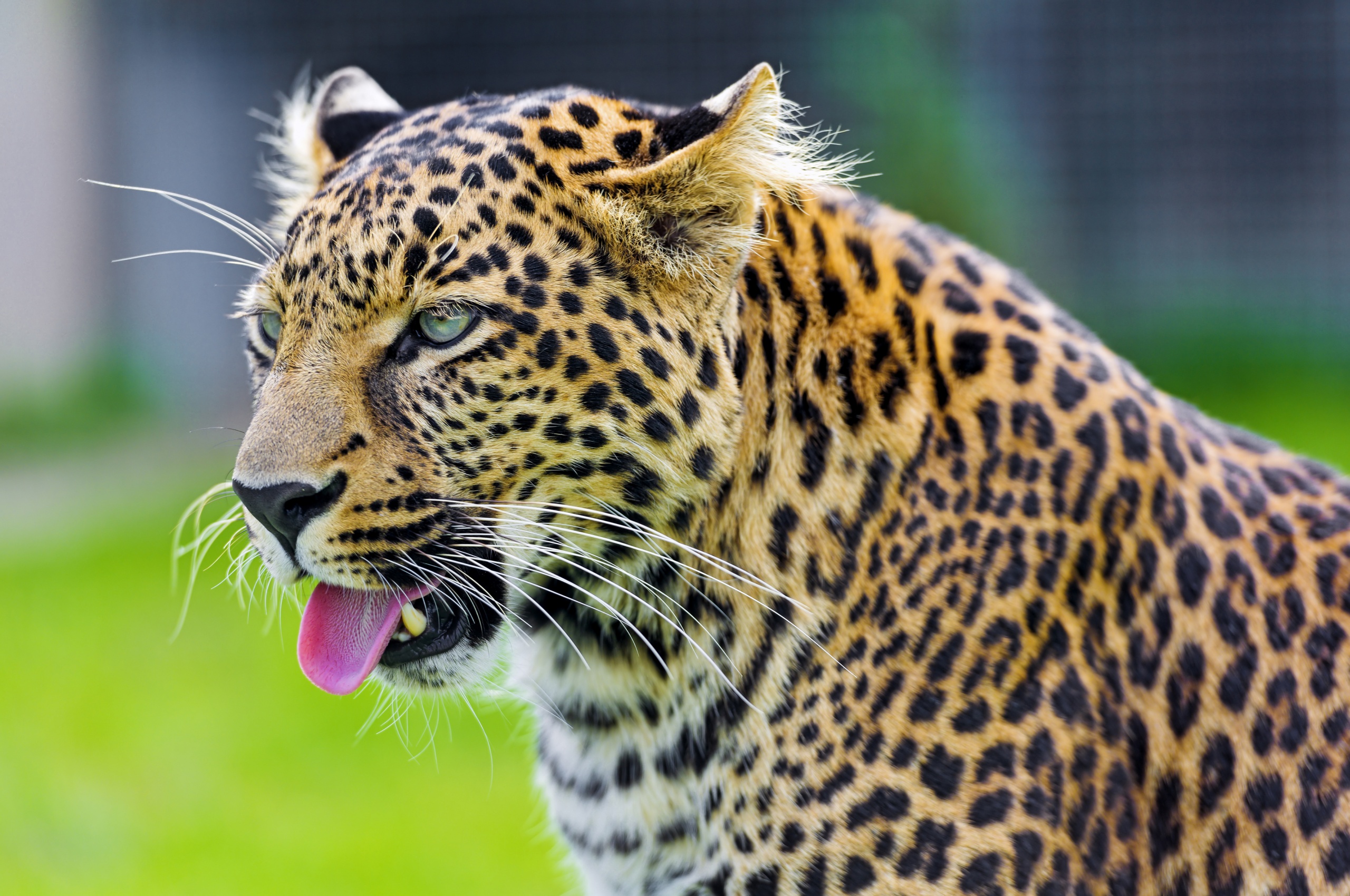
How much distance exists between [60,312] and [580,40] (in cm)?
639

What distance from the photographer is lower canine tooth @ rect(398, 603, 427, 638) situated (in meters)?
4.03

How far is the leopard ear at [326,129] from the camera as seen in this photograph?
4.72m

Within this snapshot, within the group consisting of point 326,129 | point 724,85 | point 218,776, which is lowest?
point 218,776

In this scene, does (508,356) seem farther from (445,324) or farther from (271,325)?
(271,325)

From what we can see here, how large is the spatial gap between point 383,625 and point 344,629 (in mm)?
103

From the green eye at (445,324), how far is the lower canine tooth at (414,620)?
0.71 meters

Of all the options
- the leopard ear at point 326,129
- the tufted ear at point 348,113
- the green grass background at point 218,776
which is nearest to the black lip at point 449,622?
the green grass background at point 218,776

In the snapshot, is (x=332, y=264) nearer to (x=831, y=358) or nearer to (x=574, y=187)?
(x=574, y=187)

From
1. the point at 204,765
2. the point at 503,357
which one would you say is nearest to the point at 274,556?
the point at 503,357

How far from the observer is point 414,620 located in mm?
4047

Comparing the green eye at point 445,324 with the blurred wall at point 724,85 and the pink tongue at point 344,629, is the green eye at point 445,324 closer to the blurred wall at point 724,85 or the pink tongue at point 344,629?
the pink tongue at point 344,629

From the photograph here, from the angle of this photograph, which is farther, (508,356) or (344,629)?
(344,629)

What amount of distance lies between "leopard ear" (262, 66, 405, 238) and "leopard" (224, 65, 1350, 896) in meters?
0.57

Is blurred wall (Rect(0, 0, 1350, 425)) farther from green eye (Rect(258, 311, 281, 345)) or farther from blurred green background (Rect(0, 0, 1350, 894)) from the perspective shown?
green eye (Rect(258, 311, 281, 345))
